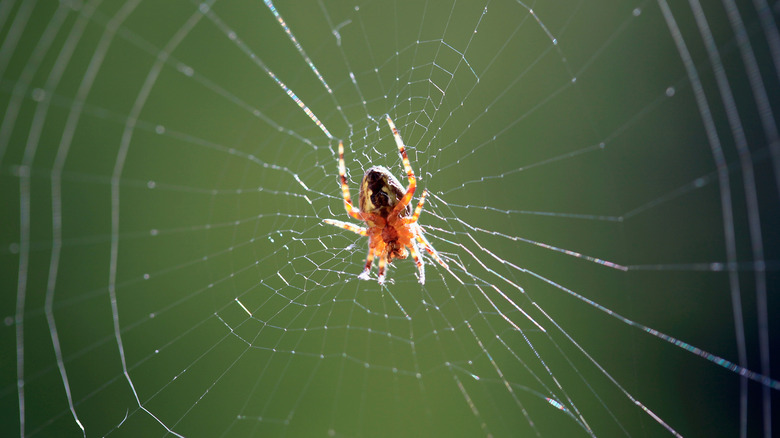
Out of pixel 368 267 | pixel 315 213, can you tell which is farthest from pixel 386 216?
pixel 315 213

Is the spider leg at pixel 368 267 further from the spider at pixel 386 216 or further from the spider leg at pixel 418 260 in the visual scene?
the spider leg at pixel 418 260

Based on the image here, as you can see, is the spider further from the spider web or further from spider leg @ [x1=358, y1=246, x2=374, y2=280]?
the spider web

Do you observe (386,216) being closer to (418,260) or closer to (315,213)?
(418,260)

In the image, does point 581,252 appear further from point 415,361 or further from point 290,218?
point 290,218

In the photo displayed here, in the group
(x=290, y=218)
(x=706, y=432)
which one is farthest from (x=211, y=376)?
(x=706, y=432)

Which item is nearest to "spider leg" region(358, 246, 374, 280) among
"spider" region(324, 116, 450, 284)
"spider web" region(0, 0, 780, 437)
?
"spider" region(324, 116, 450, 284)
